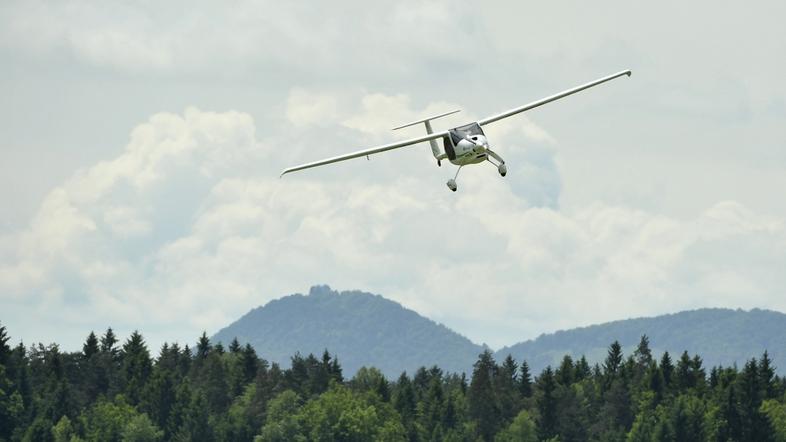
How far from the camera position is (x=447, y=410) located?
182500 mm

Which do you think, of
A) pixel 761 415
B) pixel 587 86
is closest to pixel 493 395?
pixel 761 415

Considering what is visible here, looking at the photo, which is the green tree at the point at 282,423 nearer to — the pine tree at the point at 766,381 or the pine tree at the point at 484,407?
the pine tree at the point at 484,407

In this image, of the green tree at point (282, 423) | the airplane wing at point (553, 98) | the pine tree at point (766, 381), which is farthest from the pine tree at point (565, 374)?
the airplane wing at point (553, 98)

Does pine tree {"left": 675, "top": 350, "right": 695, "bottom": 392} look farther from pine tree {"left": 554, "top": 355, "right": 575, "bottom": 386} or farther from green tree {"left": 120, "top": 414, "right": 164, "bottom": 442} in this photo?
green tree {"left": 120, "top": 414, "right": 164, "bottom": 442}

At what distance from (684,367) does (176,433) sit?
6104cm

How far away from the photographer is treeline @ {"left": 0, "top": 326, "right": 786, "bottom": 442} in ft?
535

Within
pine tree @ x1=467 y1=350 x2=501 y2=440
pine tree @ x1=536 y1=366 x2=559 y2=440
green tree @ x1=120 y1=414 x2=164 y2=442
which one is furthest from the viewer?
green tree @ x1=120 y1=414 x2=164 y2=442

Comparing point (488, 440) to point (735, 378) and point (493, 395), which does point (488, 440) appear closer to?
point (493, 395)

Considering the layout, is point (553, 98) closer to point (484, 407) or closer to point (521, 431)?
point (521, 431)

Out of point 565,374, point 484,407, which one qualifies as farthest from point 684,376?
point 484,407

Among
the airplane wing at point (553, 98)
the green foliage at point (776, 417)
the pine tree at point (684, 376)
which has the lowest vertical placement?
the green foliage at point (776, 417)

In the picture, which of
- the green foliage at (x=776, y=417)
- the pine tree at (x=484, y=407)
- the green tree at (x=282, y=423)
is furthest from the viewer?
the green tree at (x=282, y=423)

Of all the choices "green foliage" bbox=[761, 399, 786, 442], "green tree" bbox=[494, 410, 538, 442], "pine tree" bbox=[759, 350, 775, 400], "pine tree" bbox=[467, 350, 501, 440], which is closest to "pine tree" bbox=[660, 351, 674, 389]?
"pine tree" bbox=[759, 350, 775, 400]

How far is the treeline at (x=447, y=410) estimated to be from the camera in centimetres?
16312
